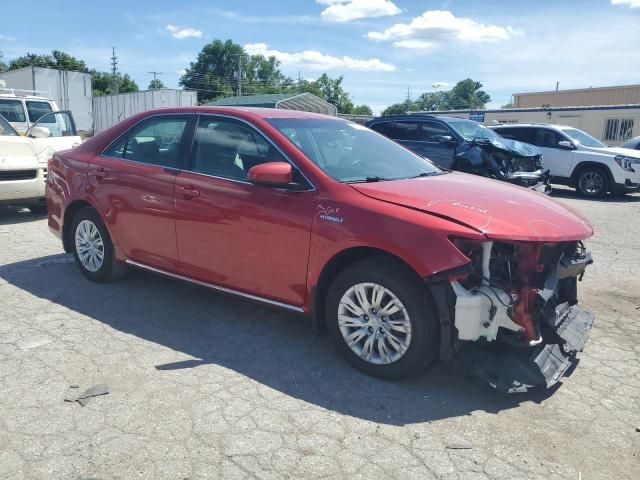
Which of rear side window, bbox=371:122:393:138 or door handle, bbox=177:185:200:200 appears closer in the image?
door handle, bbox=177:185:200:200

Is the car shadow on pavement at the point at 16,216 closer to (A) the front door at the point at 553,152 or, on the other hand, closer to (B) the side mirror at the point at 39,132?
(B) the side mirror at the point at 39,132

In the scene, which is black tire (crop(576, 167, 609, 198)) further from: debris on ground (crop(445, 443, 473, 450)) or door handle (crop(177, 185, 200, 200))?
debris on ground (crop(445, 443, 473, 450))

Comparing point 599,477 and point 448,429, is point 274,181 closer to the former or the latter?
point 448,429

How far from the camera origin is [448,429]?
3043mm

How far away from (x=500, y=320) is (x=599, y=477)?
0.92 m

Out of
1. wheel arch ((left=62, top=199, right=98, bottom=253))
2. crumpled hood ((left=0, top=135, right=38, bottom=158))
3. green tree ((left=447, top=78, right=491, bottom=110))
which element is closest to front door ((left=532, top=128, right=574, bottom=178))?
crumpled hood ((left=0, top=135, right=38, bottom=158))

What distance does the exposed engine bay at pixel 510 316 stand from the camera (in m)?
3.17

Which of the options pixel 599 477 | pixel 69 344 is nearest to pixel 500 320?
pixel 599 477

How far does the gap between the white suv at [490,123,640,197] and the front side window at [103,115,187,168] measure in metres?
11.9

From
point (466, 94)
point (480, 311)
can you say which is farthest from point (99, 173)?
point (466, 94)

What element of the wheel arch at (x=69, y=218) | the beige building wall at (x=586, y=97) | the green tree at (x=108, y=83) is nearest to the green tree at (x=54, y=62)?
the green tree at (x=108, y=83)

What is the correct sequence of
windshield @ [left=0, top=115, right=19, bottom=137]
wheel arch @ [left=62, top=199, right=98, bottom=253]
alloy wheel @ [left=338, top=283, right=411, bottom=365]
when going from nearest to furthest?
alloy wheel @ [left=338, top=283, right=411, bottom=365] < wheel arch @ [left=62, top=199, right=98, bottom=253] < windshield @ [left=0, top=115, right=19, bottom=137]

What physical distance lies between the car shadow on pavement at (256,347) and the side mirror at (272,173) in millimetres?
1005

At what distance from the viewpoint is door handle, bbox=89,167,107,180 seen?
16.4 feet
